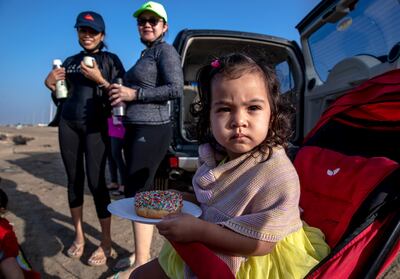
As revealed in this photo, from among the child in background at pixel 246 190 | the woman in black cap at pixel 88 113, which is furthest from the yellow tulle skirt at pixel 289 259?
the woman in black cap at pixel 88 113

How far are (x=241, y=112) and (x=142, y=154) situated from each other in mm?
1249

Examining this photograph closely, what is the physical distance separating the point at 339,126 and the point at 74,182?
6.65 ft

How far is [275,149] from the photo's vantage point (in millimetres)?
1219

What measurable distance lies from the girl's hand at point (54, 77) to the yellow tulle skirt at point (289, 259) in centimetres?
194

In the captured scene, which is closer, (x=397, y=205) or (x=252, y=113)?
(x=397, y=205)

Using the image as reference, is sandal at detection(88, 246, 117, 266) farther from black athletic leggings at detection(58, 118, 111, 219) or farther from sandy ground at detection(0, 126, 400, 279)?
black athletic leggings at detection(58, 118, 111, 219)

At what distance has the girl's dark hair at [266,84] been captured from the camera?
1.22 m

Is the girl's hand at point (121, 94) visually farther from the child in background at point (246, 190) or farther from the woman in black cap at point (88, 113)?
the child in background at point (246, 190)

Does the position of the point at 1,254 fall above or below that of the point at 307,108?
below

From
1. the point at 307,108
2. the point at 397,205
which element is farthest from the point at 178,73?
the point at 307,108

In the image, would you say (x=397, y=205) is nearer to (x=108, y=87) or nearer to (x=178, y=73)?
(x=178, y=73)

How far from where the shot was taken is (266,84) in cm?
125

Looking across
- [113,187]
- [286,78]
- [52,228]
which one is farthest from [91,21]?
[113,187]

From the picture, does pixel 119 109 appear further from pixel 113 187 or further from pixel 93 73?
pixel 113 187
